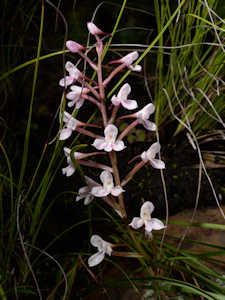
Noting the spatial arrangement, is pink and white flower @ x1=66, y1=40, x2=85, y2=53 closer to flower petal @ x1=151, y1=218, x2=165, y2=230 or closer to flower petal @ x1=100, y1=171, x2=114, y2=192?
flower petal @ x1=100, y1=171, x2=114, y2=192

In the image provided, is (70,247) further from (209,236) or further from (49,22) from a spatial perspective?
(49,22)

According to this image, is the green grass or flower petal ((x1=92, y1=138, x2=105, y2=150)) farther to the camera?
the green grass

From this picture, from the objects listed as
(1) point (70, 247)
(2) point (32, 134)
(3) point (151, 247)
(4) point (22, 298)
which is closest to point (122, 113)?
(2) point (32, 134)

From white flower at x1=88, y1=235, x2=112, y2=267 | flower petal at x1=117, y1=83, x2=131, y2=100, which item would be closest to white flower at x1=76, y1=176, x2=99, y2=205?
white flower at x1=88, y1=235, x2=112, y2=267

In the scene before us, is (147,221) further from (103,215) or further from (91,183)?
(103,215)

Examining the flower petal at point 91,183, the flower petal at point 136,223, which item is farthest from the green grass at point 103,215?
the flower petal at point 91,183

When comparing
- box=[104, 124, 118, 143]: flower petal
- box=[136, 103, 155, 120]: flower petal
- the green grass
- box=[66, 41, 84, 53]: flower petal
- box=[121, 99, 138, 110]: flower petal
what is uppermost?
box=[66, 41, 84, 53]: flower petal

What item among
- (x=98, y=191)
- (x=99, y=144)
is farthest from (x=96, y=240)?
(x=99, y=144)

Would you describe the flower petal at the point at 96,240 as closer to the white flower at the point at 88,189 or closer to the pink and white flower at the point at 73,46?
the white flower at the point at 88,189
